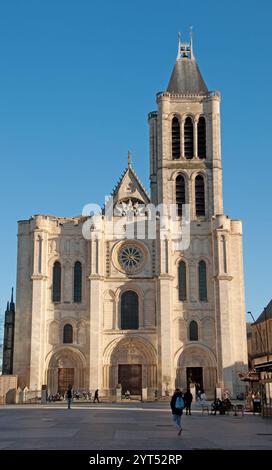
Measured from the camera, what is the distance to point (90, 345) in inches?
1911

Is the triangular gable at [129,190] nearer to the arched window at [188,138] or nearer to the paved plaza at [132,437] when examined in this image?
the arched window at [188,138]

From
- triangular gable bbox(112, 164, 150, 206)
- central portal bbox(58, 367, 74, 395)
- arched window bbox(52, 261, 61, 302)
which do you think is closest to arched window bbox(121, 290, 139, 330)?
arched window bbox(52, 261, 61, 302)

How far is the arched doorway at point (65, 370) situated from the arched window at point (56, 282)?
4140 millimetres

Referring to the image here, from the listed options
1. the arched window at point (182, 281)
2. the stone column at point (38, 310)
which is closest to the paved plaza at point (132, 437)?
the stone column at point (38, 310)

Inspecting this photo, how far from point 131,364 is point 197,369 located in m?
5.13

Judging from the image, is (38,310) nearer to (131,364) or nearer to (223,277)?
(131,364)

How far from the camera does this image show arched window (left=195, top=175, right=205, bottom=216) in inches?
2143

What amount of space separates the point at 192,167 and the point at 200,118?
4.89 meters

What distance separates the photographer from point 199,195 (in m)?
54.9

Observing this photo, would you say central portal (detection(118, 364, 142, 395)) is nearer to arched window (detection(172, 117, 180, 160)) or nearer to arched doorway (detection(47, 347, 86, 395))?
arched doorway (detection(47, 347, 86, 395))

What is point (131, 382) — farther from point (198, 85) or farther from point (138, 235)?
point (198, 85)

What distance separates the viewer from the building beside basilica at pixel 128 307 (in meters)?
48.9

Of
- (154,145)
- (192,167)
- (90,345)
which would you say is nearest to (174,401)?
(90,345)
